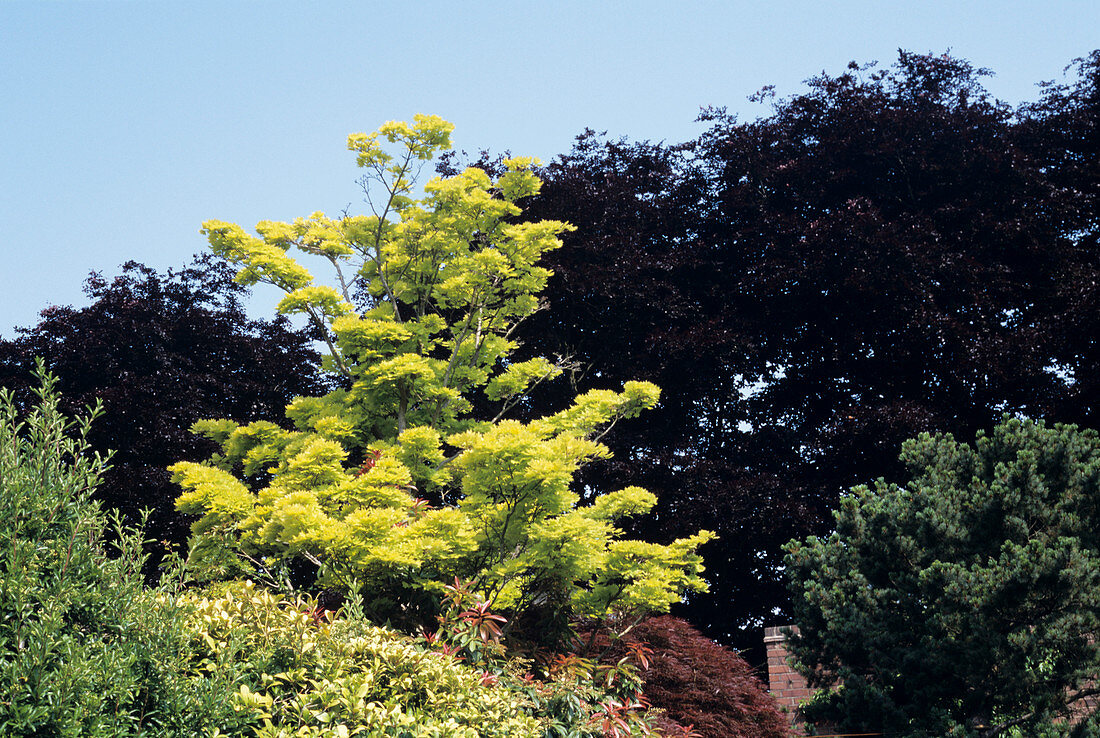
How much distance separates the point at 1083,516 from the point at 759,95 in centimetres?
1276

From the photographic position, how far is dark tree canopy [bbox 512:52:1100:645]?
1451cm

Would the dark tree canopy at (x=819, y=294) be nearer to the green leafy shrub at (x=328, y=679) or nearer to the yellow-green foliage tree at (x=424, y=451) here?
the yellow-green foliage tree at (x=424, y=451)

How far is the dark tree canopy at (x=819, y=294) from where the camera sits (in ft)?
47.6

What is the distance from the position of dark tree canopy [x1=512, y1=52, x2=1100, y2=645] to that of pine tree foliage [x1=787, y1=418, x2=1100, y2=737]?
14.6 ft

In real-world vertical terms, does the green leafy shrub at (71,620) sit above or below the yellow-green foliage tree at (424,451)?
below

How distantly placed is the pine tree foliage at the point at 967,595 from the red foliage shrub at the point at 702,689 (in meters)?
0.63

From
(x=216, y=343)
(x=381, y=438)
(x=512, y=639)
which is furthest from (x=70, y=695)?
(x=216, y=343)

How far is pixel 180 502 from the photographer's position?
34.6 ft

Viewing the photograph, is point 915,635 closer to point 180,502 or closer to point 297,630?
point 297,630

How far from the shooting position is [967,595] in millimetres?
8180

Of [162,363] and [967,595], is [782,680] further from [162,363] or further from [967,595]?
[162,363]

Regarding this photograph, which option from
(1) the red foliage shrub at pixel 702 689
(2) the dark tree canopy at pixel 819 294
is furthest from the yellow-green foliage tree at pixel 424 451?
(2) the dark tree canopy at pixel 819 294

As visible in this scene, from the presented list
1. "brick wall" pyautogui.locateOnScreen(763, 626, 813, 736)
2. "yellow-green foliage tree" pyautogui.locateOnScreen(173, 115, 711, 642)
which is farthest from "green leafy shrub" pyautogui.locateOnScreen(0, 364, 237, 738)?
"brick wall" pyautogui.locateOnScreen(763, 626, 813, 736)

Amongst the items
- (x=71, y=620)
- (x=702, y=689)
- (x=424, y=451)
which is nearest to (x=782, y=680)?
(x=702, y=689)
